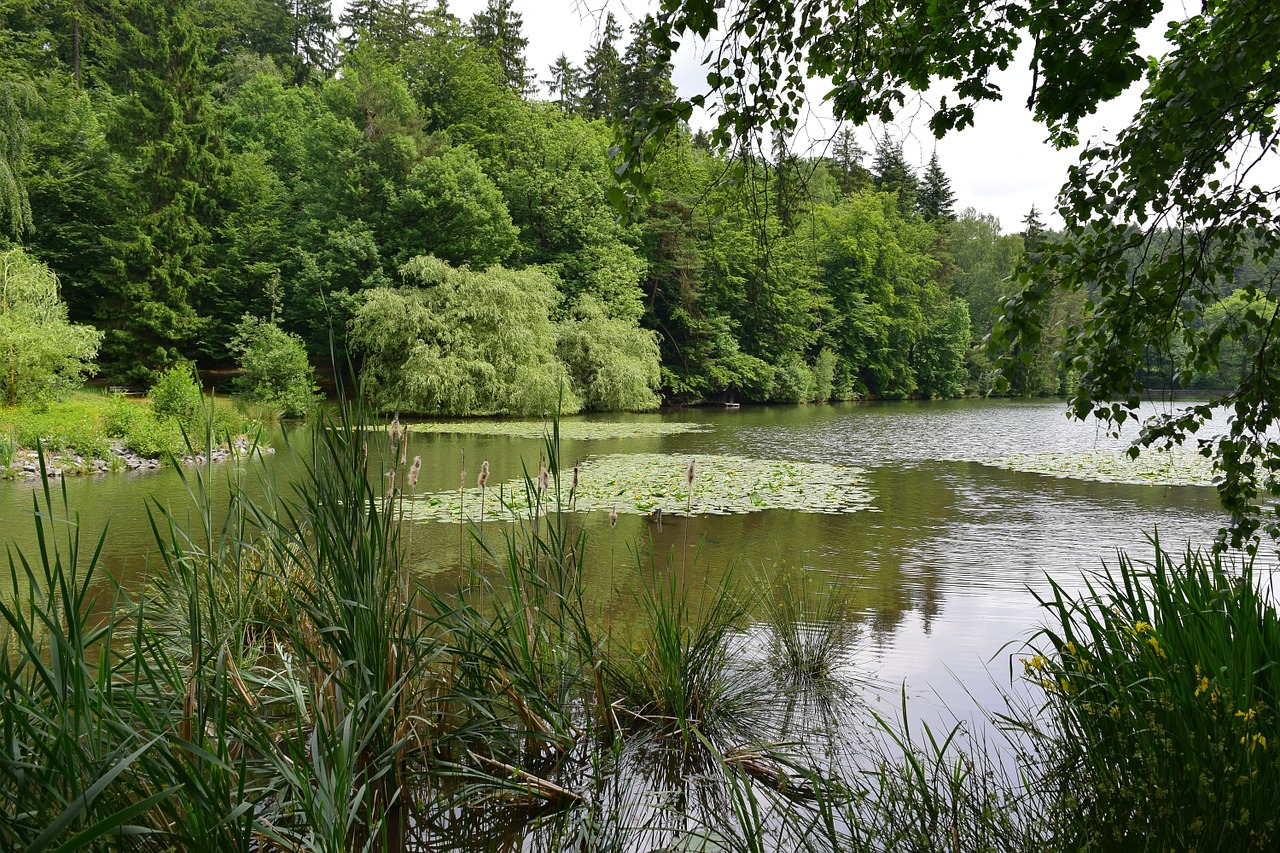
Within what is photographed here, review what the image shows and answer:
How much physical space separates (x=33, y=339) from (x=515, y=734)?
1489cm

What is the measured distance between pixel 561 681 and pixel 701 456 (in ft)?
36.9

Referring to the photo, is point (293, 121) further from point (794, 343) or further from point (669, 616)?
point (669, 616)

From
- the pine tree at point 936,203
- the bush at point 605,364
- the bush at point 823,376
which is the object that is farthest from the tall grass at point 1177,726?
the pine tree at point 936,203

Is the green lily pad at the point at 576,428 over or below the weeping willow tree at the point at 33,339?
below

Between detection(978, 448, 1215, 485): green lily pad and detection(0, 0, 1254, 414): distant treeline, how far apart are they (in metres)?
4.95

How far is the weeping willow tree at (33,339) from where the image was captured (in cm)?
1355

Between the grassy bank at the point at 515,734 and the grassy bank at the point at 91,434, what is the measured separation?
8581 millimetres

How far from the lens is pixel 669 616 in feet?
9.91

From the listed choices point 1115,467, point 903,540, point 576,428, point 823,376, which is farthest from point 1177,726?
point 823,376

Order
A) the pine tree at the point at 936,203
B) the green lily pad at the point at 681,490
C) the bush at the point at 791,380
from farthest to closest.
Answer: the pine tree at the point at 936,203
the bush at the point at 791,380
the green lily pad at the point at 681,490

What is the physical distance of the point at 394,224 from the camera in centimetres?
2619

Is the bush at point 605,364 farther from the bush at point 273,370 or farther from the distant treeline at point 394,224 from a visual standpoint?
the bush at point 273,370

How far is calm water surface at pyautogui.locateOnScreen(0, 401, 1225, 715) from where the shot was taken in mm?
4582

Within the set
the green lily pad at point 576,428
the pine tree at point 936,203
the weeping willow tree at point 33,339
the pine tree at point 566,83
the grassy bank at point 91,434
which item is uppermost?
the pine tree at point 566,83
